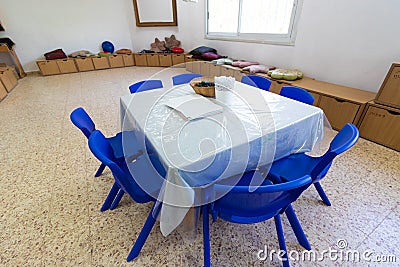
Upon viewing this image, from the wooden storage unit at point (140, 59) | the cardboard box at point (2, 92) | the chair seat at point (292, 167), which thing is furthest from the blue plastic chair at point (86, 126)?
the wooden storage unit at point (140, 59)

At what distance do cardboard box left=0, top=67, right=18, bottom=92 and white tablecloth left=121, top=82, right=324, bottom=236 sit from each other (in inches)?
167

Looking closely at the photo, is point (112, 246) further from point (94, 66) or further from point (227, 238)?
point (94, 66)

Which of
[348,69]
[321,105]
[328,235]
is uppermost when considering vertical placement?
[348,69]

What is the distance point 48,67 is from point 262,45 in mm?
5592

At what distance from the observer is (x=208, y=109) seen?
1350 mm

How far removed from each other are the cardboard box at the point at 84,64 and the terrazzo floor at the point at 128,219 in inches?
156

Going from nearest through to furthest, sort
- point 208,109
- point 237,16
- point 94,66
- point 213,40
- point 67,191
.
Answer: point 208,109 < point 67,191 < point 237,16 < point 213,40 < point 94,66

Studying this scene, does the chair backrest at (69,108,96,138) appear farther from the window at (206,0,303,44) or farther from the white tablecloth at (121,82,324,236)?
the window at (206,0,303,44)

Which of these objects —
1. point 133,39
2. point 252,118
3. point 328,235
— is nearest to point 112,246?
point 252,118

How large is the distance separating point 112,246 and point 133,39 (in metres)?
6.48

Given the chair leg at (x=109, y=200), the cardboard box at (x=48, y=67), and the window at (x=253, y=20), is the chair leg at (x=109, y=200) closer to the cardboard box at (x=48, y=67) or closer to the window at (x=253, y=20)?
the window at (x=253, y=20)

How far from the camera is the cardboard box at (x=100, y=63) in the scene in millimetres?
5664

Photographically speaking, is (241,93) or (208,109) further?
(241,93)

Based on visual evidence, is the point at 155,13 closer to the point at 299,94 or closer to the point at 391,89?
the point at 299,94
